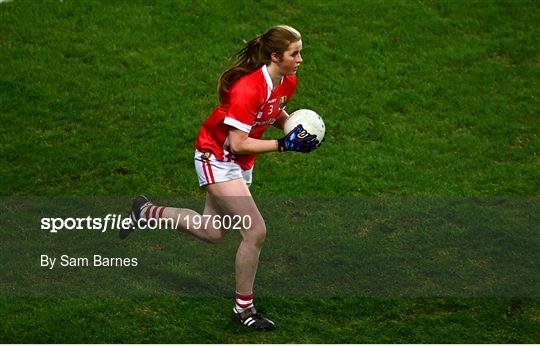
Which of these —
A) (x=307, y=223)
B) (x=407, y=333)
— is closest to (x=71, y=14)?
(x=307, y=223)

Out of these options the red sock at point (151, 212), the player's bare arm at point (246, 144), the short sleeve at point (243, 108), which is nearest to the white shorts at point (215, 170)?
the player's bare arm at point (246, 144)

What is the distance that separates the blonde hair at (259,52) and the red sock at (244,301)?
1.66m

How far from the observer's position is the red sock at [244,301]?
9570mm

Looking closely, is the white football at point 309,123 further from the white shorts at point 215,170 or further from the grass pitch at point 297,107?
the grass pitch at point 297,107

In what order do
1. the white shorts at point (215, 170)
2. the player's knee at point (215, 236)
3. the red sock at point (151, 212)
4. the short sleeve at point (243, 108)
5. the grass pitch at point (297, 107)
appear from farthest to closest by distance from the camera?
the red sock at point (151, 212), the player's knee at point (215, 236), the grass pitch at point (297, 107), the white shorts at point (215, 170), the short sleeve at point (243, 108)

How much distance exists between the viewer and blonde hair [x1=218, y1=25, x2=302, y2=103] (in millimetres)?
9289

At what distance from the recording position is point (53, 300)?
9945mm

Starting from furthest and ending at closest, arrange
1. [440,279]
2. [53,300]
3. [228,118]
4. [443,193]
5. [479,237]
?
[443,193], [479,237], [440,279], [53,300], [228,118]

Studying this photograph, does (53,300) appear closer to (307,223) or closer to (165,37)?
(307,223)

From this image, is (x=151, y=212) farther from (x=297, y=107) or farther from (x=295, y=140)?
(x=297, y=107)

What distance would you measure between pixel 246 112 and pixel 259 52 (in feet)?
1.80

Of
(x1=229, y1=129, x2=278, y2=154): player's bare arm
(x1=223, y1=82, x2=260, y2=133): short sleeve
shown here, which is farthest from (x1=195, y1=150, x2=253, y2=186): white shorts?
(x1=223, y1=82, x2=260, y2=133): short sleeve

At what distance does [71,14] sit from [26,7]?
2.24 feet

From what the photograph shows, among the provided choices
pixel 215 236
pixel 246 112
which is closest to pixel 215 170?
pixel 246 112
